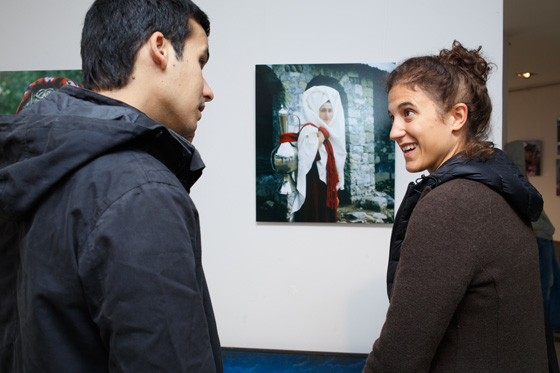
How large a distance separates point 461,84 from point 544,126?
506 centimetres

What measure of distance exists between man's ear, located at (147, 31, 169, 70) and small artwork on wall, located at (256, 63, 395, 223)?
1.32 metres

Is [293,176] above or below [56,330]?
above

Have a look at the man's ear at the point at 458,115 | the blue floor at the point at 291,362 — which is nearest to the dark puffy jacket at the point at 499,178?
the man's ear at the point at 458,115

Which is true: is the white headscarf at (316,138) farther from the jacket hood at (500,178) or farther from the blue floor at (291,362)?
the jacket hood at (500,178)

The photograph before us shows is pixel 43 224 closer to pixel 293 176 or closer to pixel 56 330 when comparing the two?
pixel 56 330

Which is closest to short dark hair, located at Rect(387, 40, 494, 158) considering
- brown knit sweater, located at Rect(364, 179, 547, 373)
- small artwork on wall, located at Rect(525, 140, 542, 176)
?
brown knit sweater, located at Rect(364, 179, 547, 373)

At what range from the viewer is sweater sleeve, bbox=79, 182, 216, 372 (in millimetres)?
557

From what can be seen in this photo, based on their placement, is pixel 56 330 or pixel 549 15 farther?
pixel 549 15

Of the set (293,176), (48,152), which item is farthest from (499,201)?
(293,176)

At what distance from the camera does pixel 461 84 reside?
1.09m

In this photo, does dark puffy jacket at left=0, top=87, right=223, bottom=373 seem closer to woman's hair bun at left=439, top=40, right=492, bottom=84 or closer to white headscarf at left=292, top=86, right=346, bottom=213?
woman's hair bun at left=439, top=40, right=492, bottom=84

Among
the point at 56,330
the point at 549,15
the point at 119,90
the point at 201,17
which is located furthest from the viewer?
the point at 549,15

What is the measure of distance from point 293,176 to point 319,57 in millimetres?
642

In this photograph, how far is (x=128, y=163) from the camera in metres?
0.62
